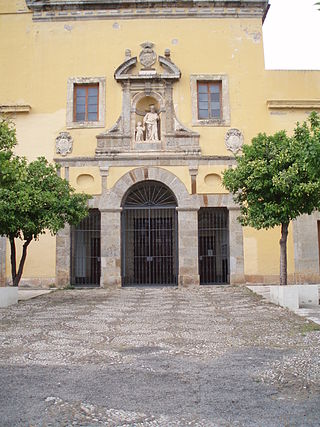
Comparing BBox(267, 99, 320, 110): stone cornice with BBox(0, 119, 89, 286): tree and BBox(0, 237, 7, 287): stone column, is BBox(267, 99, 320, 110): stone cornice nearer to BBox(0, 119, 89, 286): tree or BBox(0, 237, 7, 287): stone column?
BBox(0, 119, 89, 286): tree

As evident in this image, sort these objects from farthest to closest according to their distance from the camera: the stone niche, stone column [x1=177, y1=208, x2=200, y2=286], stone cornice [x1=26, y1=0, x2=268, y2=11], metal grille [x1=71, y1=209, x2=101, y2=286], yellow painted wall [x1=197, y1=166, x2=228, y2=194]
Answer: stone cornice [x1=26, y1=0, x2=268, y2=11] < metal grille [x1=71, y1=209, x2=101, y2=286] < the stone niche < yellow painted wall [x1=197, y1=166, x2=228, y2=194] < stone column [x1=177, y1=208, x2=200, y2=286]

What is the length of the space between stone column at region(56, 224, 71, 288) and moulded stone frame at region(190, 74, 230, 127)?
5254mm

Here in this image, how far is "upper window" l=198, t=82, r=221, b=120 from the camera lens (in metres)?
15.2

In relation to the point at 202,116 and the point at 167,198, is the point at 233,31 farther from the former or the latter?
the point at 167,198

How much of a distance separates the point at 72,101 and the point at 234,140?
5204mm

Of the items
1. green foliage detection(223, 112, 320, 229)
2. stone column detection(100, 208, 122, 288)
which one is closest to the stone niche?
stone column detection(100, 208, 122, 288)

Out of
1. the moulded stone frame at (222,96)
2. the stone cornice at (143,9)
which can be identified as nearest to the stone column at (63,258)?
the moulded stone frame at (222,96)

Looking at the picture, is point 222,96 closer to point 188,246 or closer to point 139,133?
Answer: point 139,133

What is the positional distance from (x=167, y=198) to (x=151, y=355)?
1042 cm

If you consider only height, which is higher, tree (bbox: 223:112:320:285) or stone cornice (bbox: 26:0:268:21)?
stone cornice (bbox: 26:0:268:21)

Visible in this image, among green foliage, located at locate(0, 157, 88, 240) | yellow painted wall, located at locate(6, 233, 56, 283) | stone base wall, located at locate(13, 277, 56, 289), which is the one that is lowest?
stone base wall, located at locate(13, 277, 56, 289)

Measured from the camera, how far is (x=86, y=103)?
1530 centimetres

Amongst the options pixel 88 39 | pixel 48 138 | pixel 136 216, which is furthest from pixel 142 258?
pixel 88 39

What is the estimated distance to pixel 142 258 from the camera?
1647cm
